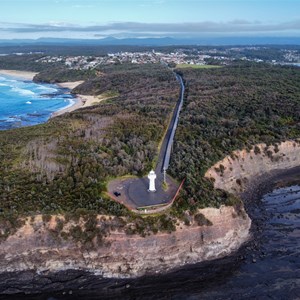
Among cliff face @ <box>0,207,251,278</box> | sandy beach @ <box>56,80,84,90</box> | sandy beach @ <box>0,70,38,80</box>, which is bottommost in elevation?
cliff face @ <box>0,207,251,278</box>

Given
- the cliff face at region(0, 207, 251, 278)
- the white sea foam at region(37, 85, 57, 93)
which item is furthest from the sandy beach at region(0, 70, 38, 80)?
the cliff face at region(0, 207, 251, 278)

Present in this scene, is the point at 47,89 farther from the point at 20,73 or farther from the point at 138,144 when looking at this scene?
the point at 138,144

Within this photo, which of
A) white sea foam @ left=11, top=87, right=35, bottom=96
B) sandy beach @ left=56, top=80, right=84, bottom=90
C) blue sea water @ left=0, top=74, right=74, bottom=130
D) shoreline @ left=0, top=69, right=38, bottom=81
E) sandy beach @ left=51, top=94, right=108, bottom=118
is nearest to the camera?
blue sea water @ left=0, top=74, right=74, bottom=130

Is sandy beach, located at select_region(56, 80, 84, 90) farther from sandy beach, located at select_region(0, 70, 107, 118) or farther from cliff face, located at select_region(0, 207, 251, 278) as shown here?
cliff face, located at select_region(0, 207, 251, 278)

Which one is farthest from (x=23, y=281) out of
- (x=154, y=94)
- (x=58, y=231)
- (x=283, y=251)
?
(x=154, y=94)

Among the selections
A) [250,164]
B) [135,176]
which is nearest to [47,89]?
[250,164]
